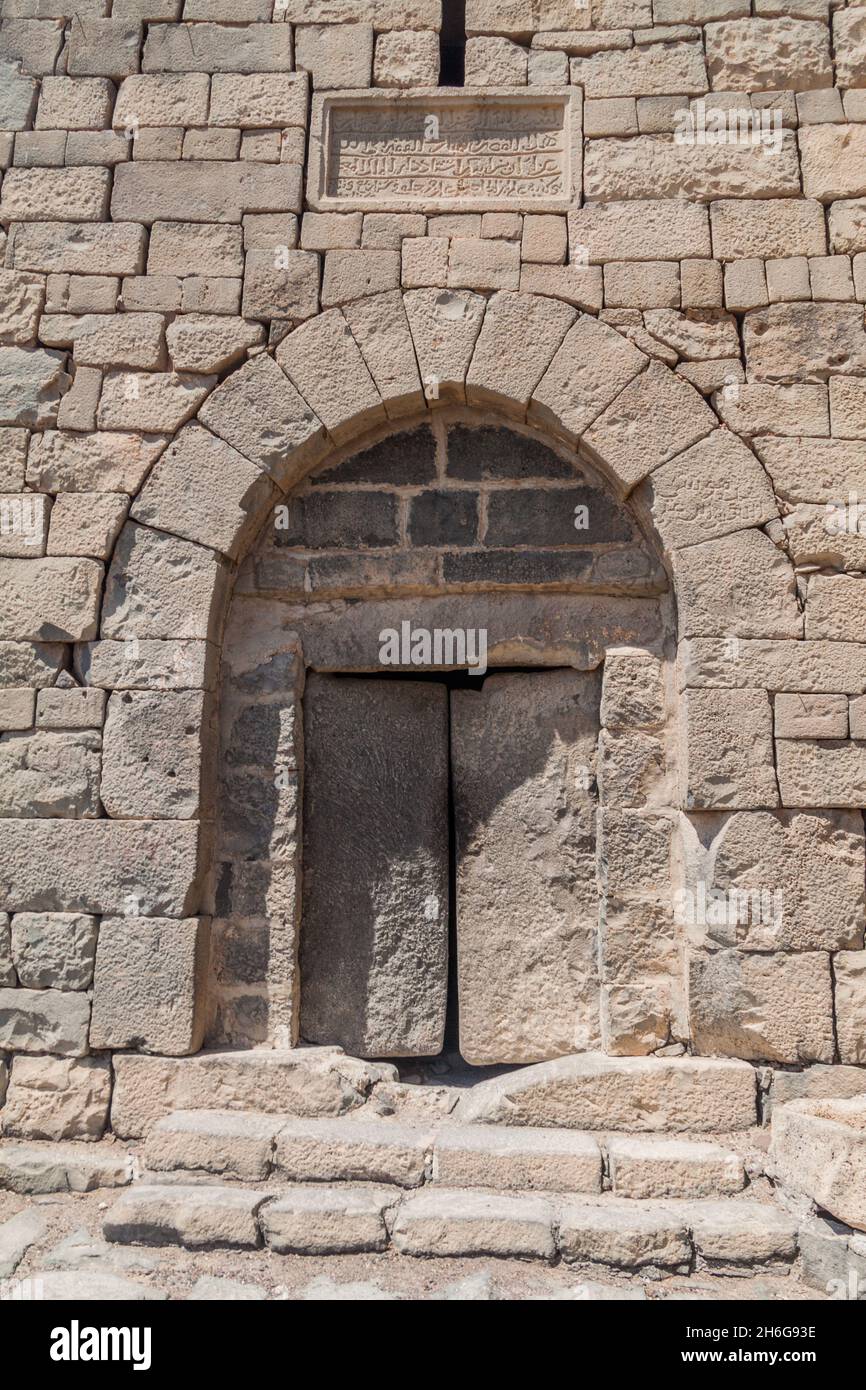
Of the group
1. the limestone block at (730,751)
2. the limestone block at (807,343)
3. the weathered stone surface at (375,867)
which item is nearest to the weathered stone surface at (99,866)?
the weathered stone surface at (375,867)

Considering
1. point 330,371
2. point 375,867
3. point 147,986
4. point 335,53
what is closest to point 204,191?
point 335,53

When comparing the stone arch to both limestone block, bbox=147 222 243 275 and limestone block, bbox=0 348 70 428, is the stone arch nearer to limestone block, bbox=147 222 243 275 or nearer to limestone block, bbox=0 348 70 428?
limestone block, bbox=147 222 243 275

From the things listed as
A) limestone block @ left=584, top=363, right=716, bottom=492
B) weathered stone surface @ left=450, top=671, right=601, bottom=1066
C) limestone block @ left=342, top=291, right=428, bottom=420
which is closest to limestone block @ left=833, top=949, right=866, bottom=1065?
weathered stone surface @ left=450, top=671, right=601, bottom=1066

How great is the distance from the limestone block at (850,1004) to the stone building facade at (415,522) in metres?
0.27

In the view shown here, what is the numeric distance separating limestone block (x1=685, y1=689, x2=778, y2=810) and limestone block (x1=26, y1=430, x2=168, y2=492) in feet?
8.02

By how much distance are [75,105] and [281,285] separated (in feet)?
4.19

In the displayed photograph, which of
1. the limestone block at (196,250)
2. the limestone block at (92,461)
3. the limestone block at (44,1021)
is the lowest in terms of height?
the limestone block at (44,1021)

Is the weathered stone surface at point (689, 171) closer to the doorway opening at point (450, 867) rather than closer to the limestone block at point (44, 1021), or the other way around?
the doorway opening at point (450, 867)

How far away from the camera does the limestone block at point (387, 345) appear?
13.6ft

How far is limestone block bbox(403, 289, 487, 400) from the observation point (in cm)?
414

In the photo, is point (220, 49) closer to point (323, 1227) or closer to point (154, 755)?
point (154, 755)

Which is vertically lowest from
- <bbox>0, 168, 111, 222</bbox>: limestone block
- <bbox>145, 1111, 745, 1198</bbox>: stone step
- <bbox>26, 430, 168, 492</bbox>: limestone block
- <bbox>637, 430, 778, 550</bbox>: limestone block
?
<bbox>145, 1111, 745, 1198</bbox>: stone step

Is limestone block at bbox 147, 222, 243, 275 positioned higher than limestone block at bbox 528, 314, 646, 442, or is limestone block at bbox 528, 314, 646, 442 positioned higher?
limestone block at bbox 147, 222, 243, 275

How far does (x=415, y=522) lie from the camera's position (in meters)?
4.28
